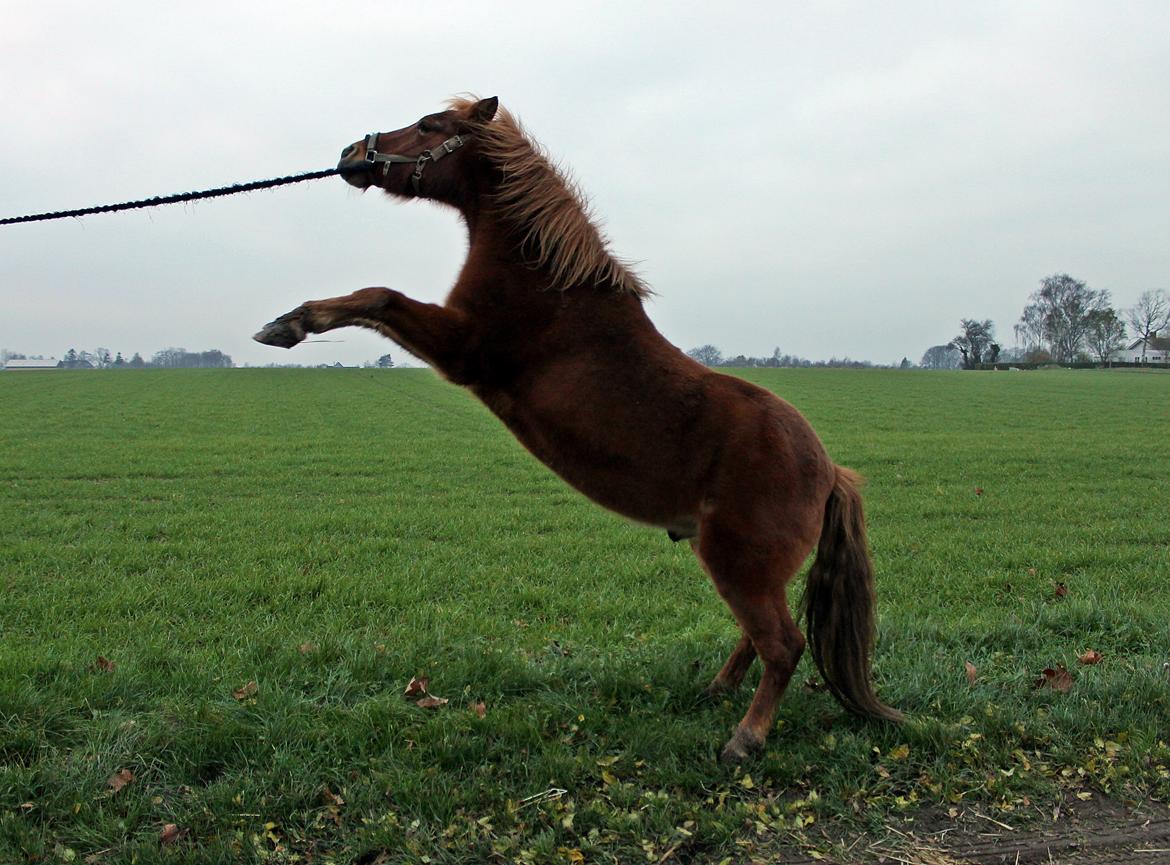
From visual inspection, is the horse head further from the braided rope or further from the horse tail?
the horse tail

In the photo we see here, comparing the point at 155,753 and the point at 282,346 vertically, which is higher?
the point at 282,346

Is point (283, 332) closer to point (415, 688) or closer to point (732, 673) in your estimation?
point (415, 688)

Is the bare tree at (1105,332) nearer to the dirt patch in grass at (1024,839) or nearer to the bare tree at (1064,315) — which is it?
the bare tree at (1064,315)

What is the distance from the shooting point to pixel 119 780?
11.5 feet

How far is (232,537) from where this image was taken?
9844mm

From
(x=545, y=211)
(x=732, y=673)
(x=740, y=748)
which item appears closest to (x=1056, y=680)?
(x=732, y=673)

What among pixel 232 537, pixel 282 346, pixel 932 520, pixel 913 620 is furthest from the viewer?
pixel 932 520

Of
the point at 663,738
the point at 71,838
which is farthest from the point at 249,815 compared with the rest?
the point at 663,738

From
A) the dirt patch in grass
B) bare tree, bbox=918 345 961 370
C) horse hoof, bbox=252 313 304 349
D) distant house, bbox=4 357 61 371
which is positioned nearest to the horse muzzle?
horse hoof, bbox=252 313 304 349

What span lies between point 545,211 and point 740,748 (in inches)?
106

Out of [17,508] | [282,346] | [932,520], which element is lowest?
[17,508]

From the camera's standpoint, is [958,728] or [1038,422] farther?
[1038,422]

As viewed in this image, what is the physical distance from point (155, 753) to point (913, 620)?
494 cm

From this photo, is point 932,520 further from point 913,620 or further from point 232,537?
point 232,537
